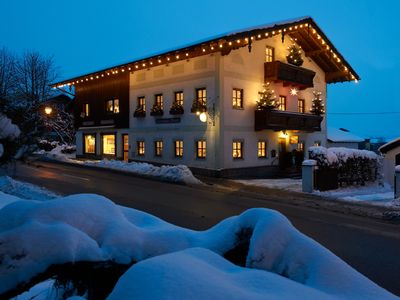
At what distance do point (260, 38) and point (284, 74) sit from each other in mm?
2963

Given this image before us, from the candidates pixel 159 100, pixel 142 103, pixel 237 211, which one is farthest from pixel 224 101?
pixel 237 211

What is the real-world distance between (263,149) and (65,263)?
74.9ft

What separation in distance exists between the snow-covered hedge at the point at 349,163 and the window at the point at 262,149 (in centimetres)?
633

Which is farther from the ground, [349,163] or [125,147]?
[125,147]

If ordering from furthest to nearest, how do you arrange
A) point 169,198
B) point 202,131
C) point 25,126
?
point 202,131
point 169,198
point 25,126

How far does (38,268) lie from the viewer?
300 cm

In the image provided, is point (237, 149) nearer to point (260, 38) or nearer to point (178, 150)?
point (178, 150)

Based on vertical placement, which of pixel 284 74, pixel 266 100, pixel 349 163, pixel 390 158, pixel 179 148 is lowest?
pixel 349 163

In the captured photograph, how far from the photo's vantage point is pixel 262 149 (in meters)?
25.2

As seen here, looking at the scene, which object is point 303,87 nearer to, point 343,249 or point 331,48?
point 331,48

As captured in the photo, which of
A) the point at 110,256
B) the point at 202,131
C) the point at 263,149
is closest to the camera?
the point at 110,256

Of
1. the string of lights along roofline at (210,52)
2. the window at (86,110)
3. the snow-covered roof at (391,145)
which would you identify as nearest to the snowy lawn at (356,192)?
the snow-covered roof at (391,145)

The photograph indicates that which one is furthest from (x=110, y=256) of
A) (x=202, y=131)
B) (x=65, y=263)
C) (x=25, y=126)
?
(x=202, y=131)

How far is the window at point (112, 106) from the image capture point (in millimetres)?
30516
